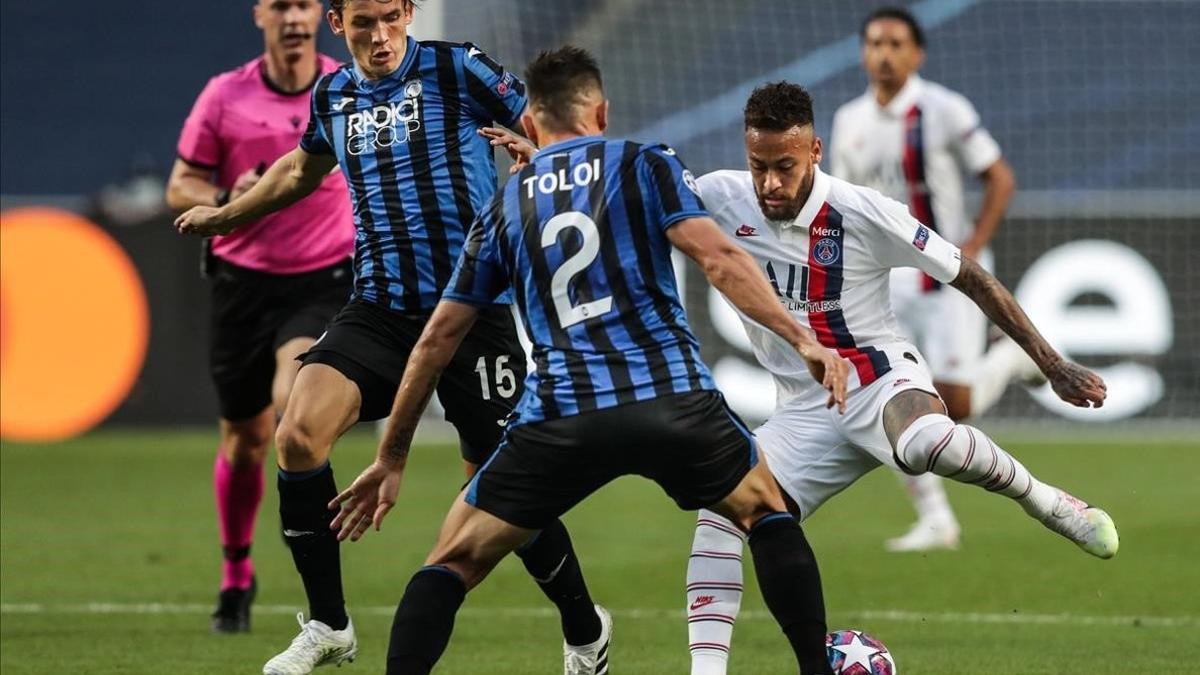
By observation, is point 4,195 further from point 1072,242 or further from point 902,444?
point 902,444

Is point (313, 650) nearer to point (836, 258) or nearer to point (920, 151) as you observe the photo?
point (836, 258)

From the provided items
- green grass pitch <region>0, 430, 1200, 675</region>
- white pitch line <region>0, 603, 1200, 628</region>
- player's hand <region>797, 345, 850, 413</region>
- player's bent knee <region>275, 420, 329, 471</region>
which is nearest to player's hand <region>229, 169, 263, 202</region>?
player's bent knee <region>275, 420, 329, 471</region>

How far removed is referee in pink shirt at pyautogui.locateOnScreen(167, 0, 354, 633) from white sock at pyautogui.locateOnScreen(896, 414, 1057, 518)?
258 cm

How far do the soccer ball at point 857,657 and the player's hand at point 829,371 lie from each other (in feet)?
3.79

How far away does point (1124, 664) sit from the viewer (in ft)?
21.5

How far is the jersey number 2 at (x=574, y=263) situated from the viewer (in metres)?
4.94

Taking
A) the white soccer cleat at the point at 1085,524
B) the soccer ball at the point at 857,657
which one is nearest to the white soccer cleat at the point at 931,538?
the white soccer cleat at the point at 1085,524

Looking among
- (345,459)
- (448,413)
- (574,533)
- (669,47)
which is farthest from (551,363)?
(669,47)

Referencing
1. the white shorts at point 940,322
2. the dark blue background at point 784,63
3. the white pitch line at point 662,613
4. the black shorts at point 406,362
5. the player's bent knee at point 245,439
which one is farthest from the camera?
the dark blue background at point 784,63

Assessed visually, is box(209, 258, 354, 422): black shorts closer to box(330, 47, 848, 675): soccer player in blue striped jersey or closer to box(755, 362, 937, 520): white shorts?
box(755, 362, 937, 520): white shorts

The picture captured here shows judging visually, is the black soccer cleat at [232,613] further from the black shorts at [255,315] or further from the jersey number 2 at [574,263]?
the jersey number 2 at [574,263]

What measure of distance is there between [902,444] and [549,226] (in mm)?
1600

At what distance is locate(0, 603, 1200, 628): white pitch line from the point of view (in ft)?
25.0

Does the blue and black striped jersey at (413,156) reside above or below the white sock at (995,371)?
above
